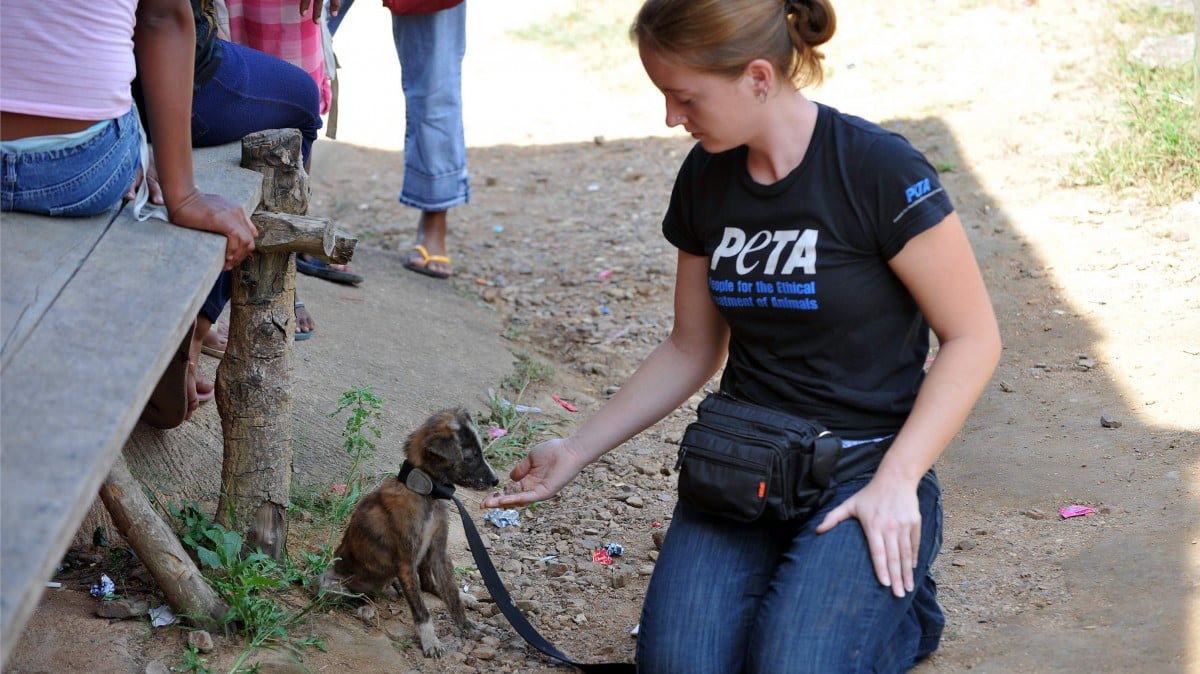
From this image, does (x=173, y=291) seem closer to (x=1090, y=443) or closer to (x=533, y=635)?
(x=533, y=635)

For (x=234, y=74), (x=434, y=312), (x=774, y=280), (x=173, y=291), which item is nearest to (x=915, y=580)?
(x=774, y=280)

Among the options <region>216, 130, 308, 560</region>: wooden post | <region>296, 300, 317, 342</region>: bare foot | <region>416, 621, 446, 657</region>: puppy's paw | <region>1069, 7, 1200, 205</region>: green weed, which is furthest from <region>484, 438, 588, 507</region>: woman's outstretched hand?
<region>1069, 7, 1200, 205</region>: green weed

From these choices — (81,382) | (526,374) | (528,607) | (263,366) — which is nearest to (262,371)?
(263,366)

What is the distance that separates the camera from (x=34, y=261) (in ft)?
8.38

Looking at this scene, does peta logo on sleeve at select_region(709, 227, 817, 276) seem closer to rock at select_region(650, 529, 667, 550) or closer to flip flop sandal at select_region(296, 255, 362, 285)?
rock at select_region(650, 529, 667, 550)

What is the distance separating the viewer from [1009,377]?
5465 millimetres

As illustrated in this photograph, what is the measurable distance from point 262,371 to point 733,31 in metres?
1.70

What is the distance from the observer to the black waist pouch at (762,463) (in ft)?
9.66

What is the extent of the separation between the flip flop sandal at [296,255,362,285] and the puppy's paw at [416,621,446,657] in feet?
9.26

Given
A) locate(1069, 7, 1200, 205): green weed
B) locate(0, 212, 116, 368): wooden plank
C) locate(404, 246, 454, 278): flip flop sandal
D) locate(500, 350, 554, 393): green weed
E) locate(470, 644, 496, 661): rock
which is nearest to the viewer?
locate(0, 212, 116, 368): wooden plank

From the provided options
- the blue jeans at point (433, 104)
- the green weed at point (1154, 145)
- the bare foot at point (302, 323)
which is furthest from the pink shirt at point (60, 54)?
the green weed at point (1154, 145)

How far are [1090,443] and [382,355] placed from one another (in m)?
3.02

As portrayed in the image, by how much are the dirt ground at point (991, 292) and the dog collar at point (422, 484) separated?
0.47m

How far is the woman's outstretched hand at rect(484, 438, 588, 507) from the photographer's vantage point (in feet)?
10.6
